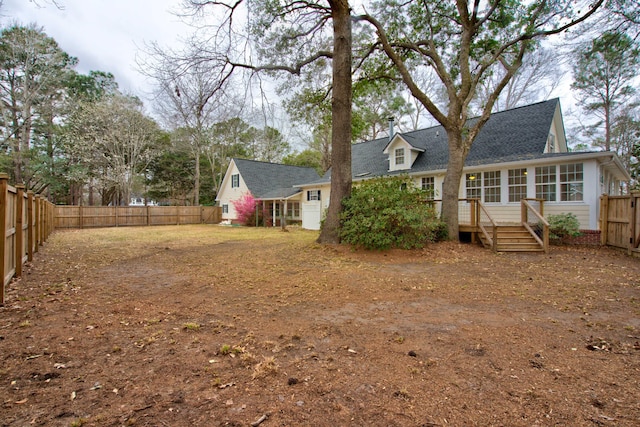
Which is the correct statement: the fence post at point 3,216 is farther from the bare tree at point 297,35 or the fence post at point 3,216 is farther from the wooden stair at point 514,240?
the wooden stair at point 514,240

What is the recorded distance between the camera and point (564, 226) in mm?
9422

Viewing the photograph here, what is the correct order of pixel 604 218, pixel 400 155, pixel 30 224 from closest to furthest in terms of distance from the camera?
1. pixel 30 224
2. pixel 604 218
3. pixel 400 155

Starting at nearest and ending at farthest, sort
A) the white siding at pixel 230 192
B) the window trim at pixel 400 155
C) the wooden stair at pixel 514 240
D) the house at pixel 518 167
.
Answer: the wooden stair at pixel 514 240
the house at pixel 518 167
the window trim at pixel 400 155
the white siding at pixel 230 192

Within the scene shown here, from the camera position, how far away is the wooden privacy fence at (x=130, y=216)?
19000 mm

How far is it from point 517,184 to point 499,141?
253 cm

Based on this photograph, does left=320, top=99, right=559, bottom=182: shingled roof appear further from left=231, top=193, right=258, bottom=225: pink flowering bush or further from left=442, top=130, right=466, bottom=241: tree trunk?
left=231, top=193, right=258, bottom=225: pink flowering bush

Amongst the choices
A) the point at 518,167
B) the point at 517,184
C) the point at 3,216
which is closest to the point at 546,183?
the point at 517,184

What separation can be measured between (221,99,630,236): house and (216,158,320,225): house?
187 inches

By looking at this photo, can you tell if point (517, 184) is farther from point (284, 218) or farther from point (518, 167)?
point (284, 218)

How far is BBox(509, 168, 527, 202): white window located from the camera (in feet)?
37.2

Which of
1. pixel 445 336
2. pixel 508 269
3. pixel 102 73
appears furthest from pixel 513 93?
pixel 102 73

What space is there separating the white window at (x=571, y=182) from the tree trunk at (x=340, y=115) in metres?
7.88

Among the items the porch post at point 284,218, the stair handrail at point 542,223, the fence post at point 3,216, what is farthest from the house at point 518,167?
the fence post at point 3,216

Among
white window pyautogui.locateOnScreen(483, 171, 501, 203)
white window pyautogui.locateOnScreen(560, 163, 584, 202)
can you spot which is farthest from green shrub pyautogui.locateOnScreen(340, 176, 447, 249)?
white window pyautogui.locateOnScreen(560, 163, 584, 202)
